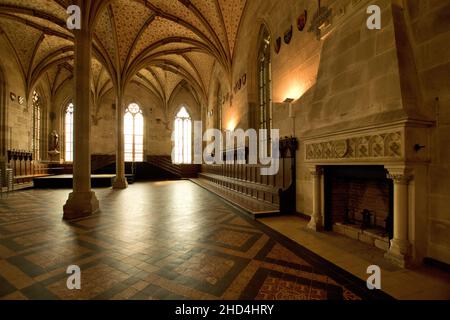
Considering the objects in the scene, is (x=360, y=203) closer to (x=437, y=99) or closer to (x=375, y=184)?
(x=375, y=184)

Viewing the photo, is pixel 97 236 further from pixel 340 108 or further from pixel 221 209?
pixel 340 108

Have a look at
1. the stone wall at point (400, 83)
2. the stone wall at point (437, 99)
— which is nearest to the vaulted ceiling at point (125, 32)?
the stone wall at point (400, 83)

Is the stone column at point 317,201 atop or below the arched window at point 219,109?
below

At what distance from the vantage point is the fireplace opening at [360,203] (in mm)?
3234

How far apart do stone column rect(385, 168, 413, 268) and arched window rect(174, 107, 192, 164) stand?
18482 millimetres

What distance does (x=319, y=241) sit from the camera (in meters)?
3.46

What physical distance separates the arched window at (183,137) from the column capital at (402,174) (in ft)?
60.6

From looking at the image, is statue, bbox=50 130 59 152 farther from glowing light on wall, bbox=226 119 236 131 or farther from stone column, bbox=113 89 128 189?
glowing light on wall, bbox=226 119 236 131

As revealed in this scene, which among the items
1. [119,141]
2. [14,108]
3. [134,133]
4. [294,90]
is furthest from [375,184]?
[134,133]

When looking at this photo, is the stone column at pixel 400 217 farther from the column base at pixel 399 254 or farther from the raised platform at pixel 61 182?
the raised platform at pixel 61 182

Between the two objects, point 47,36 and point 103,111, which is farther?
point 103,111

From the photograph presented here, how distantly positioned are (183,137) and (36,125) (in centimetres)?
1137

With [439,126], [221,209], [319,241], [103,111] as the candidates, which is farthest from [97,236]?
[103,111]

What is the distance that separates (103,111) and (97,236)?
1867cm
